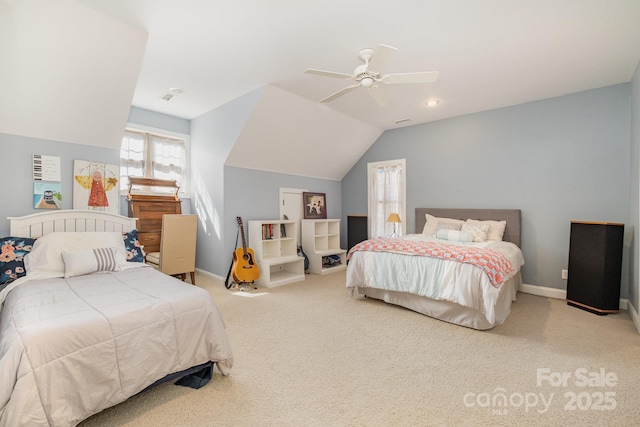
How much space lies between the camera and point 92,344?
1456 millimetres

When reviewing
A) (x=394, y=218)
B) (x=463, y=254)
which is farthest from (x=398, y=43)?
(x=394, y=218)

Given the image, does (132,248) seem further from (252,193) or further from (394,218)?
(394,218)

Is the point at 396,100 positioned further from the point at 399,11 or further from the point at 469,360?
the point at 469,360

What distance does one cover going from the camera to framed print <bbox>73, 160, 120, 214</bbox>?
3.25 m

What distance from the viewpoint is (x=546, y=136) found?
3869mm

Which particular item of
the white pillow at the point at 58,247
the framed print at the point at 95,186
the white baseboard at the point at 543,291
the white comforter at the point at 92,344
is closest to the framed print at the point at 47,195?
the framed print at the point at 95,186

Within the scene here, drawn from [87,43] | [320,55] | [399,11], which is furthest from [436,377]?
[87,43]

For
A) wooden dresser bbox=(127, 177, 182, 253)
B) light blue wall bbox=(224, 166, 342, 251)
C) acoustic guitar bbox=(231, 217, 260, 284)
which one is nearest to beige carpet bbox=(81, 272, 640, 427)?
acoustic guitar bbox=(231, 217, 260, 284)

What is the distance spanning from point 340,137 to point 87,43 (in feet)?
11.5

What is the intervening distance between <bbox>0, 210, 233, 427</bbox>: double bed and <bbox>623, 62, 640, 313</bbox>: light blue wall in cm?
390

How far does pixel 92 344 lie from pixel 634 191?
16.0 ft

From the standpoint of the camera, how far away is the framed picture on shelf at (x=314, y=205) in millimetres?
5418

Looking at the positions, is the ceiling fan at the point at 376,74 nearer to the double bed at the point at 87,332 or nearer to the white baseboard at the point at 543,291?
the double bed at the point at 87,332

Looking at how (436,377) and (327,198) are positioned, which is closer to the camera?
(436,377)
